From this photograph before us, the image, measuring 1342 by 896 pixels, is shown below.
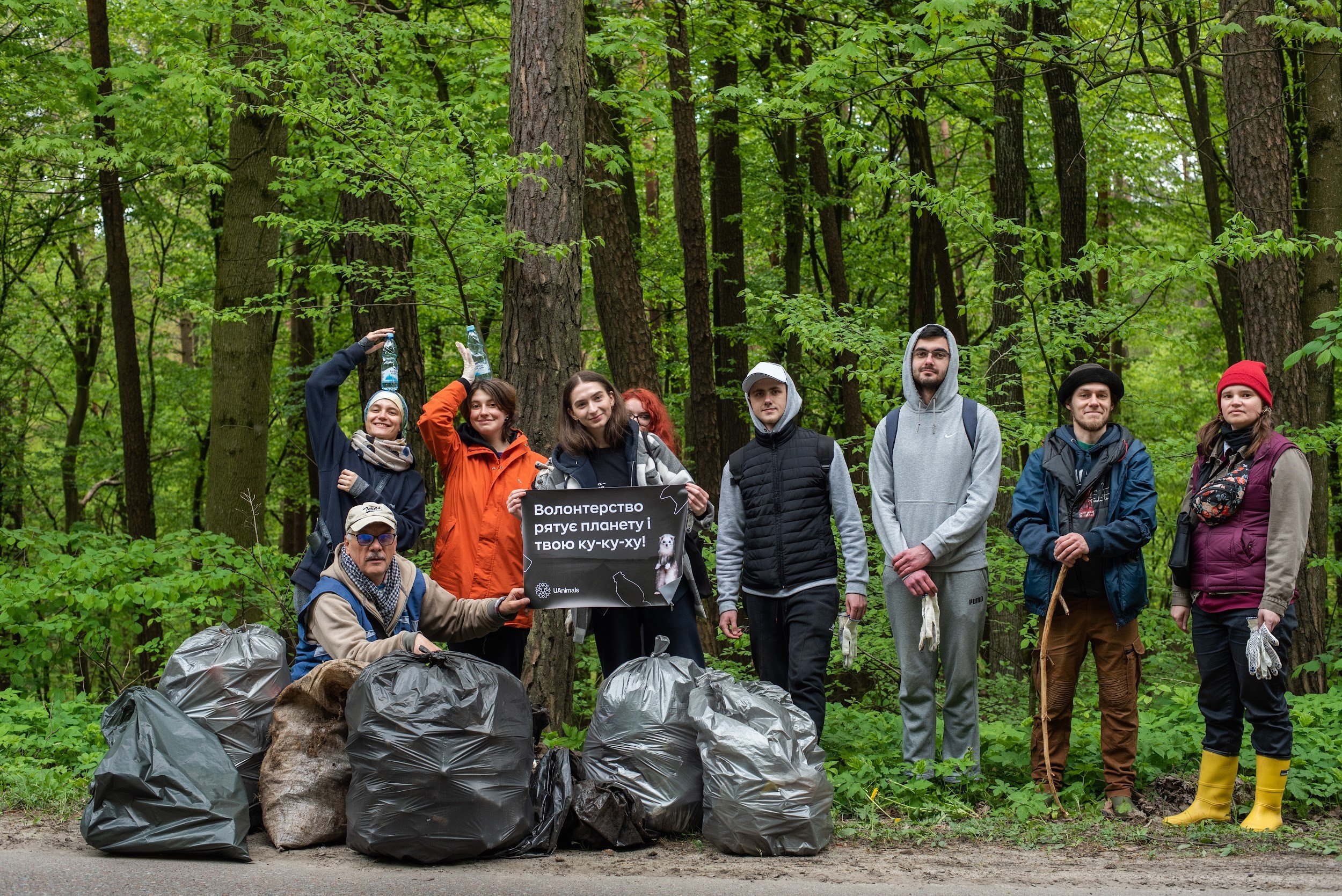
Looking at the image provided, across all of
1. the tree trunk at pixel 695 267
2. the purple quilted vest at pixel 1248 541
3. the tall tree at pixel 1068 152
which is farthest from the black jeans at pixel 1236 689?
the tree trunk at pixel 695 267

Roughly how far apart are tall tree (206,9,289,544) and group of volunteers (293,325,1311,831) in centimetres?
611

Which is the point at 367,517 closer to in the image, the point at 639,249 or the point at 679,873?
the point at 679,873

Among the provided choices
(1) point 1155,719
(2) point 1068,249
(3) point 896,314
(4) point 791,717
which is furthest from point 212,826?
(3) point 896,314

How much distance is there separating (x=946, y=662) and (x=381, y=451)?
312 cm

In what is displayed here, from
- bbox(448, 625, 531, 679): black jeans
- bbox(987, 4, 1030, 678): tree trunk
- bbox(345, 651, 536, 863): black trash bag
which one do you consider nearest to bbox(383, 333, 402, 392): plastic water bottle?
bbox(448, 625, 531, 679): black jeans

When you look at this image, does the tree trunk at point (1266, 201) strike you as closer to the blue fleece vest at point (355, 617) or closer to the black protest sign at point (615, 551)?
the black protest sign at point (615, 551)

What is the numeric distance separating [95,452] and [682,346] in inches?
406

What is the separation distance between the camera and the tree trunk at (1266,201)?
25.1 ft

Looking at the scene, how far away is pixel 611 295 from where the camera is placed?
33.7ft

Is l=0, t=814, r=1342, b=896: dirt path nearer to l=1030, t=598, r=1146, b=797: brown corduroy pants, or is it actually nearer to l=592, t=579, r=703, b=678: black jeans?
l=1030, t=598, r=1146, b=797: brown corduroy pants

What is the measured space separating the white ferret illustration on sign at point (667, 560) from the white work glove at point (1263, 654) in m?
2.63

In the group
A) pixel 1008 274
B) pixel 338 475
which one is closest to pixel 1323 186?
pixel 1008 274

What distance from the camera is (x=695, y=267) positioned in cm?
1215

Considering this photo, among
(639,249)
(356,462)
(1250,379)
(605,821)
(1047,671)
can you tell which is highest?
(639,249)
